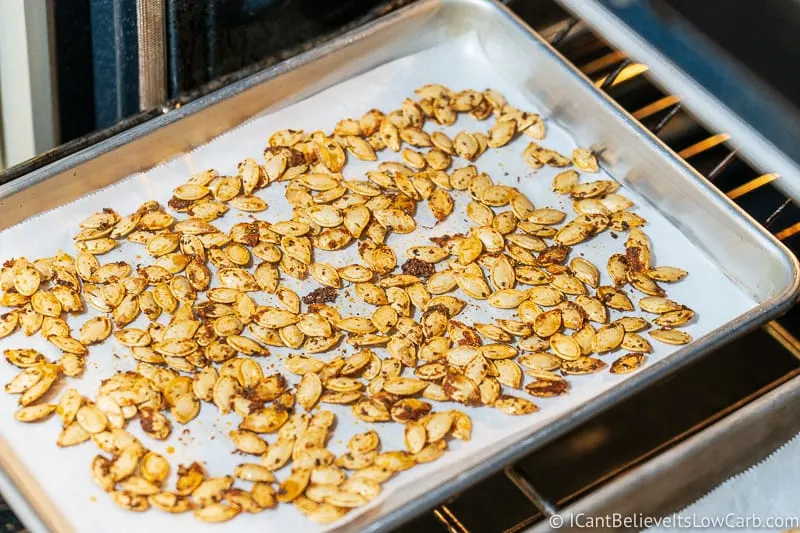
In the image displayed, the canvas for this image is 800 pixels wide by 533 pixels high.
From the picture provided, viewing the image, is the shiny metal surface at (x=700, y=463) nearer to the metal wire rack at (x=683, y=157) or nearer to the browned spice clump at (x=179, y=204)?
the metal wire rack at (x=683, y=157)

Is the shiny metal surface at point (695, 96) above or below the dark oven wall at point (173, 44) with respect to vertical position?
below

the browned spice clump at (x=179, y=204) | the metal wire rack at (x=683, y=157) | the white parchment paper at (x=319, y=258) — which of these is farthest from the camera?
the browned spice clump at (x=179, y=204)

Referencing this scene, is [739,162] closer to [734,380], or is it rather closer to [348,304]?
[734,380]

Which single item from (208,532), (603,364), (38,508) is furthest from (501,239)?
(38,508)

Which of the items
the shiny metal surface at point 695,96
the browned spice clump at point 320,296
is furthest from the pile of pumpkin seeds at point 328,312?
the shiny metal surface at point 695,96

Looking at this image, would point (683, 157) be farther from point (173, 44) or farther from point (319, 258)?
point (173, 44)

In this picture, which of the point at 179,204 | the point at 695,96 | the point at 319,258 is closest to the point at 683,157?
the point at 695,96
